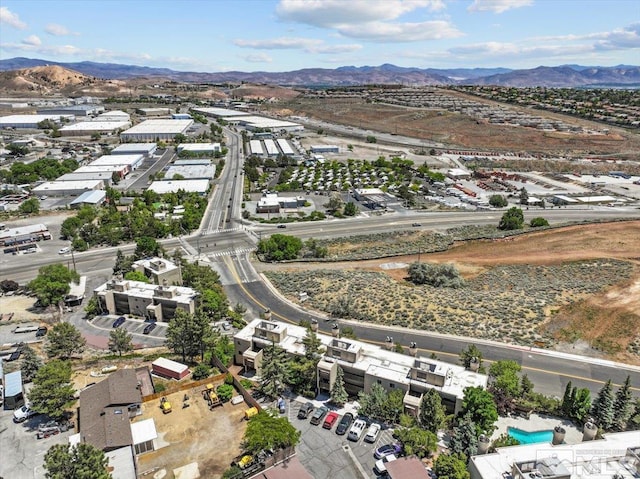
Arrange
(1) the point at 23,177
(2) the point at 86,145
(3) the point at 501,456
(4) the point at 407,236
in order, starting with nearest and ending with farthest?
(3) the point at 501,456
(4) the point at 407,236
(1) the point at 23,177
(2) the point at 86,145

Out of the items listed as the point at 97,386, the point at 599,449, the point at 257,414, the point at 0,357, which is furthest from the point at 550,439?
the point at 0,357

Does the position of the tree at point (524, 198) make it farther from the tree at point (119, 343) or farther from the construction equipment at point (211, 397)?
the tree at point (119, 343)

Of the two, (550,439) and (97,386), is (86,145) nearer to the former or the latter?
(97,386)

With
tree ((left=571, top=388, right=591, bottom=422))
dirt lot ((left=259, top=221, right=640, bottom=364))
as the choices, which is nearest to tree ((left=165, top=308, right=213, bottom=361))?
dirt lot ((left=259, top=221, right=640, bottom=364))

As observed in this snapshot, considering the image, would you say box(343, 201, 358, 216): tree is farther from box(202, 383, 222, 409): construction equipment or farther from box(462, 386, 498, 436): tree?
box(462, 386, 498, 436): tree

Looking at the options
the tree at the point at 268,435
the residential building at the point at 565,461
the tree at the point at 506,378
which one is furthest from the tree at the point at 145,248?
the residential building at the point at 565,461
